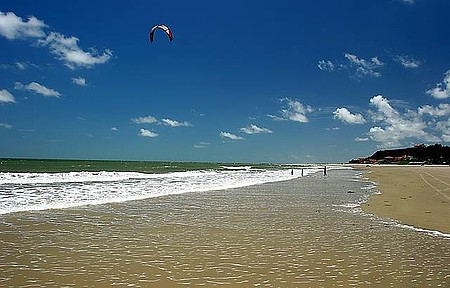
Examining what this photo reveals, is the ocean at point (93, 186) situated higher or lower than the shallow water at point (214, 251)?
higher

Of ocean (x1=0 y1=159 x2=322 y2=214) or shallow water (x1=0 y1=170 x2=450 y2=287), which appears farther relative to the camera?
ocean (x1=0 y1=159 x2=322 y2=214)

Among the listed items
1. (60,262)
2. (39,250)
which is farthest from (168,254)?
(39,250)

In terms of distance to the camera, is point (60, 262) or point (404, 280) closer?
point (404, 280)

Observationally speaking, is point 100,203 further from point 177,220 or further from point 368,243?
point 368,243

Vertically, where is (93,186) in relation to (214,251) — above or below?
above

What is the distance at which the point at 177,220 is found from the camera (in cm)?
1195

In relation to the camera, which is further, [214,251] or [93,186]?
[93,186]

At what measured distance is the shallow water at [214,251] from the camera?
20.4 ft

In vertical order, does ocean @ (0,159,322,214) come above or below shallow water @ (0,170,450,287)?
above

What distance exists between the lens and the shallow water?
6207 mm

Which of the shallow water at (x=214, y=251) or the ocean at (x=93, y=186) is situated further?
the ocean at (x=93, y=186)

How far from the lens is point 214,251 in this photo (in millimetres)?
8016

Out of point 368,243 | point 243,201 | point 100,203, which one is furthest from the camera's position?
point 243,201

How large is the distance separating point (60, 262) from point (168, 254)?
1.88 meters
